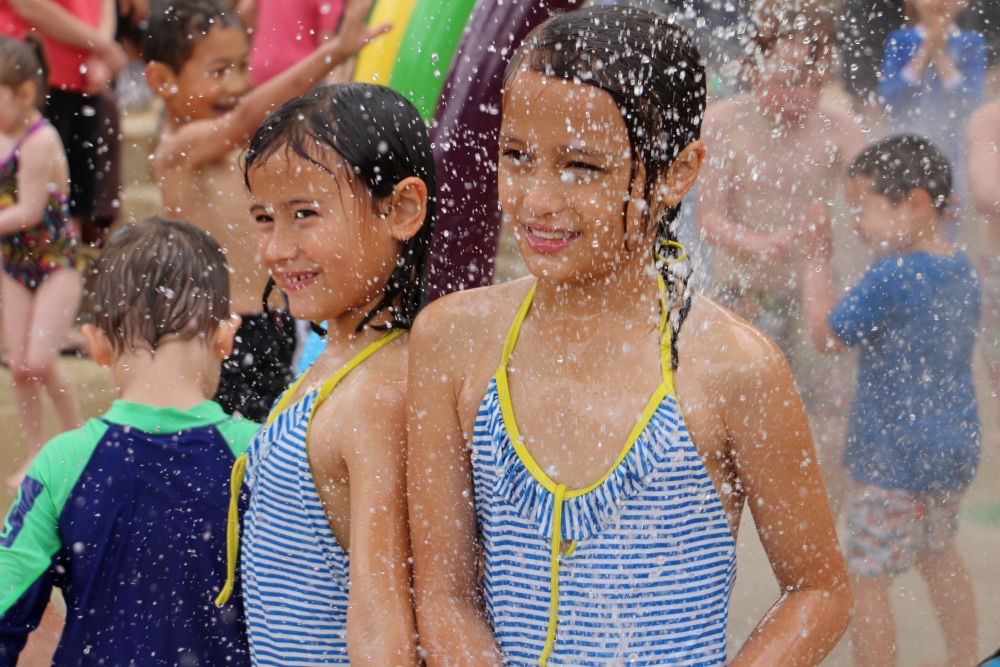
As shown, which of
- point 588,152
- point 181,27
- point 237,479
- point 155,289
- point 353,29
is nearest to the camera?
point 588,152

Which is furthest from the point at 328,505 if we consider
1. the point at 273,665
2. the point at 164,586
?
the point at 164,586

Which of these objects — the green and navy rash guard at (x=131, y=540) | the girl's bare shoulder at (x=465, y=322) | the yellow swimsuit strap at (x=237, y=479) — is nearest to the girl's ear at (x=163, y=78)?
the green and navy rash guard at (x=131, y=540)

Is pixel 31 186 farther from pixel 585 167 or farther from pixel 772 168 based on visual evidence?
pixel 585 167

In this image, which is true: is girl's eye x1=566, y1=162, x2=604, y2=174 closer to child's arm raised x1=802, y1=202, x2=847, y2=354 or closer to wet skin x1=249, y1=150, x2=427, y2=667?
wet skin x1=249, y1=150, x2=427, y2=667

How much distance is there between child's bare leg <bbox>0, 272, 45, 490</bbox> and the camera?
4.09 m

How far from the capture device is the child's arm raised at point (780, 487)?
1558 mm

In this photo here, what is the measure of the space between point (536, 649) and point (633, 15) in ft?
3.00

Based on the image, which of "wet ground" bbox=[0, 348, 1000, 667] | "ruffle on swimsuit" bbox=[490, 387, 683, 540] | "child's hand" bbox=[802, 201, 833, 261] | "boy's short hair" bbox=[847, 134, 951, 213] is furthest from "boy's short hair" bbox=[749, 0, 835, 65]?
"ruffle on swimsuit" bbox=[490, 387, 683, 540]

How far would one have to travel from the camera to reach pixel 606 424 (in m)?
1.63

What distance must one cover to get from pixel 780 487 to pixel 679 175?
18.0 inches

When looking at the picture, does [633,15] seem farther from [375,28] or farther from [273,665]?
[375,28]

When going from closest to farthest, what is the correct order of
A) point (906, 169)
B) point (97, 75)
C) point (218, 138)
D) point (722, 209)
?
point (906, 169) < point (722, 209) < point (218, 138) < point (97, 75)

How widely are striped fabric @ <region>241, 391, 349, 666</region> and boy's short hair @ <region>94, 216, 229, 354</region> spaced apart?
378 millimetres

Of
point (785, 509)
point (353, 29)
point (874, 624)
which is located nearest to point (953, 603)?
point (874, 624)
